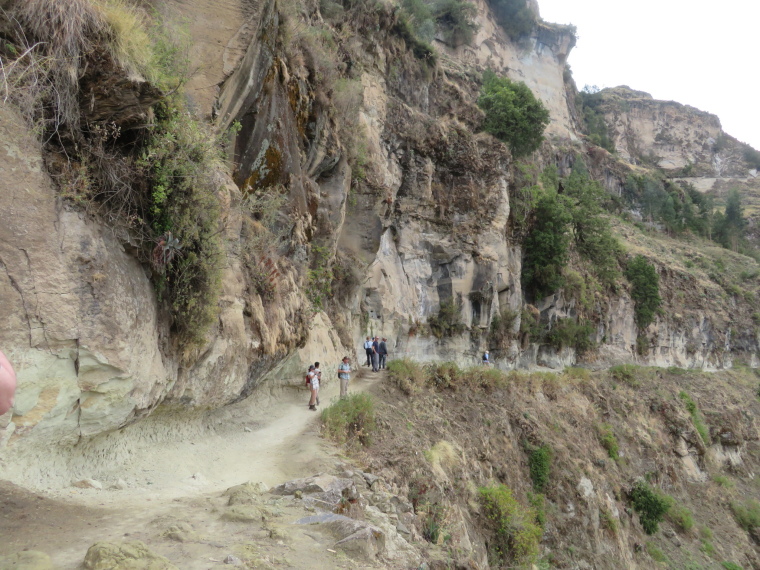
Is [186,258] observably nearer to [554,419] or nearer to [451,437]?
[451,437]

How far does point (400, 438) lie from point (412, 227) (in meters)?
11.9

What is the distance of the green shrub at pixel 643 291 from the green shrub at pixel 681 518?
762 inches

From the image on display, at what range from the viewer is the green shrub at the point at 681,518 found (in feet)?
63.5

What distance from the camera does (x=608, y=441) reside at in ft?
67.8

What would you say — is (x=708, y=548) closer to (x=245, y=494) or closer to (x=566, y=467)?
(x=566, y=467)

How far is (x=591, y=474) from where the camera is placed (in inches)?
666

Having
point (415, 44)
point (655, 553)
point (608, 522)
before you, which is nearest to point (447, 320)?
point (608, 522)

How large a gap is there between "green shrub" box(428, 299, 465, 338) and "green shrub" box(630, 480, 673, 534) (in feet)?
31.5

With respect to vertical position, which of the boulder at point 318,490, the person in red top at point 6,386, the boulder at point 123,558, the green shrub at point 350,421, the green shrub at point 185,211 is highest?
the green shrub at point 185,211

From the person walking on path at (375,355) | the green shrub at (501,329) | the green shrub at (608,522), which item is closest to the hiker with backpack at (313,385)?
the person walking on path at (375,355)

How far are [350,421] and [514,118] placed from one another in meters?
22.1

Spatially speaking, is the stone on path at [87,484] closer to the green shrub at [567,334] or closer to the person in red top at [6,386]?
the person in red top at [6,386]

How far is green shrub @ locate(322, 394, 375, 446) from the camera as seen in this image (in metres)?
8.88

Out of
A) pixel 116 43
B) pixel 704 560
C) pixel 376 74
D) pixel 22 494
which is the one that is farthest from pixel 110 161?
pixel 704 560
